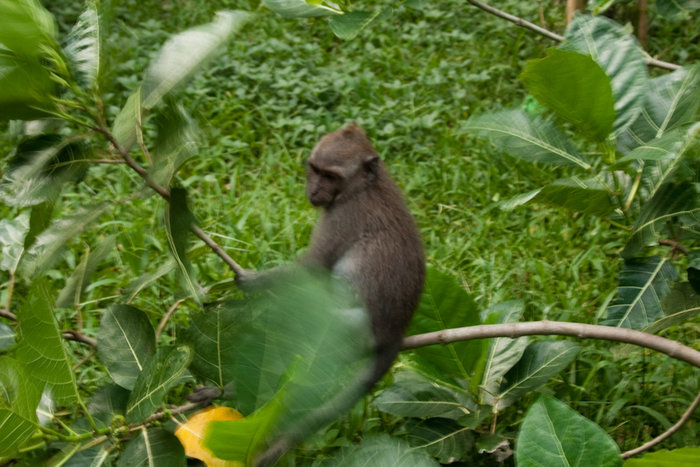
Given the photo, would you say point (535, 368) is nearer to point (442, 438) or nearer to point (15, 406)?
point (442, 438)

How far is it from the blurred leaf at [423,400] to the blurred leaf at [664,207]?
108 centimetres

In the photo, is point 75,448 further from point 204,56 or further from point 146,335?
point 204,56

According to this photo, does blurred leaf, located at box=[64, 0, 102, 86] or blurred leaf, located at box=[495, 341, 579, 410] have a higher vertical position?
blurred leaf, located at box=[64, 0, 102, 86]

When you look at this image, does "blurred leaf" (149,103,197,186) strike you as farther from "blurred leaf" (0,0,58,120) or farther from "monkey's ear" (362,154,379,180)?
"monkey's ear" (362,154,379,180)

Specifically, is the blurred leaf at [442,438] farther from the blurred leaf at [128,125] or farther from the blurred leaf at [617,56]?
the blurred leaf at [128,125]

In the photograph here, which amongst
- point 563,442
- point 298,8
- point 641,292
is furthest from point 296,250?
point 563,442

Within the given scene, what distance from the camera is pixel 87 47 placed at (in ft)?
6.97

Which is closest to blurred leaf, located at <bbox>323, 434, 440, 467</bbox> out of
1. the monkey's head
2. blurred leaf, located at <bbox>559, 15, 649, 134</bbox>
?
blurred leaf, located at <bbox>559, 15, 649, 134</bbox>

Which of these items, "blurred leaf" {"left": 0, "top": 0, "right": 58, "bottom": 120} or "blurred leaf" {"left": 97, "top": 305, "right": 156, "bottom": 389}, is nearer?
"blurred leaf" {"left": 0, "top": 0, "right": 58, "bottom": 120}

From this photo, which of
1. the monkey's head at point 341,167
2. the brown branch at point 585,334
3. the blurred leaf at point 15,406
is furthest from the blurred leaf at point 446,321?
the blurred leaf at point 15,406

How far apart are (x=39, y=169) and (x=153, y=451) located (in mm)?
930

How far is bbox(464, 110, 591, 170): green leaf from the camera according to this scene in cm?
293

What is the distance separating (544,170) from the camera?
5566 millimetres

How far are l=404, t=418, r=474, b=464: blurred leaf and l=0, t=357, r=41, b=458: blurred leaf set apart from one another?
170 cm
